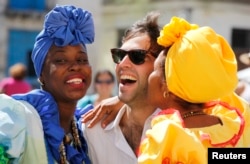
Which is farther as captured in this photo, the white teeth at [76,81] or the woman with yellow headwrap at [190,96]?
the white teeth at [76,81]

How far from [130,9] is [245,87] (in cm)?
1428

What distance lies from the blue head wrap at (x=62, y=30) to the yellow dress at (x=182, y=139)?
3.03 feet


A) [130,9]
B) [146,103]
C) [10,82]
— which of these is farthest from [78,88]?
[130,9]

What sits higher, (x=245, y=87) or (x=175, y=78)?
(x=175, y=78)

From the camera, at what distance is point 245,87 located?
274 inches

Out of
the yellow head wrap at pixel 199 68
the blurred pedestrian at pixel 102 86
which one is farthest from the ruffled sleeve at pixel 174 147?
the blurred pedestrian at pixel 102 86

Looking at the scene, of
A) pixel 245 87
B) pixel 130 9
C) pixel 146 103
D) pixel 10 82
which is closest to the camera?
pixel 146 103

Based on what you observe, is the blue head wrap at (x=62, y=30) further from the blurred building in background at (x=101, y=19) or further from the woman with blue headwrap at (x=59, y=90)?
the blurred building in background at (x=101, y=19)

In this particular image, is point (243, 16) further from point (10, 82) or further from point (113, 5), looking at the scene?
point (10, 82)

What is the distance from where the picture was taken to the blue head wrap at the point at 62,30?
12.8 ft

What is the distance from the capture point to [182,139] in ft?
9.89

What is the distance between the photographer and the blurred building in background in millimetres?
20000

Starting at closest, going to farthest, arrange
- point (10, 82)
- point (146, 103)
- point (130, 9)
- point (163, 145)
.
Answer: point (163, 145), point (146, 103), point (10, 82), point (130, 9)

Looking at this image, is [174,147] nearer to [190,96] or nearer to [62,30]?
[190,96]
